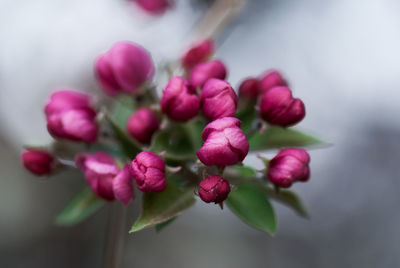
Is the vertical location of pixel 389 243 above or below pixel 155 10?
below

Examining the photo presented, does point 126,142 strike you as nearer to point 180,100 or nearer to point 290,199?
point 180,100

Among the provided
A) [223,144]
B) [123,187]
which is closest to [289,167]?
[223,144]

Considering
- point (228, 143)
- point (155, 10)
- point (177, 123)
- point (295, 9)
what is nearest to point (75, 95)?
point (177, 123)

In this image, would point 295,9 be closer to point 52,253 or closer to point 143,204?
point 52,253

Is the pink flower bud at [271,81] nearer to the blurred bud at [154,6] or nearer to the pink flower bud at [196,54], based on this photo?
the pink flower bud at [196,54]

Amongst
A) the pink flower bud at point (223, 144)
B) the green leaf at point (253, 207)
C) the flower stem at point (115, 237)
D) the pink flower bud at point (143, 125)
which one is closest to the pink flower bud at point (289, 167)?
the green leaf at point (253, 207)

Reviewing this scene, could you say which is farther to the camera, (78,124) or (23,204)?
(23,204)

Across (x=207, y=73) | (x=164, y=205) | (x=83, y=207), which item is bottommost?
(x=83, y=207)
